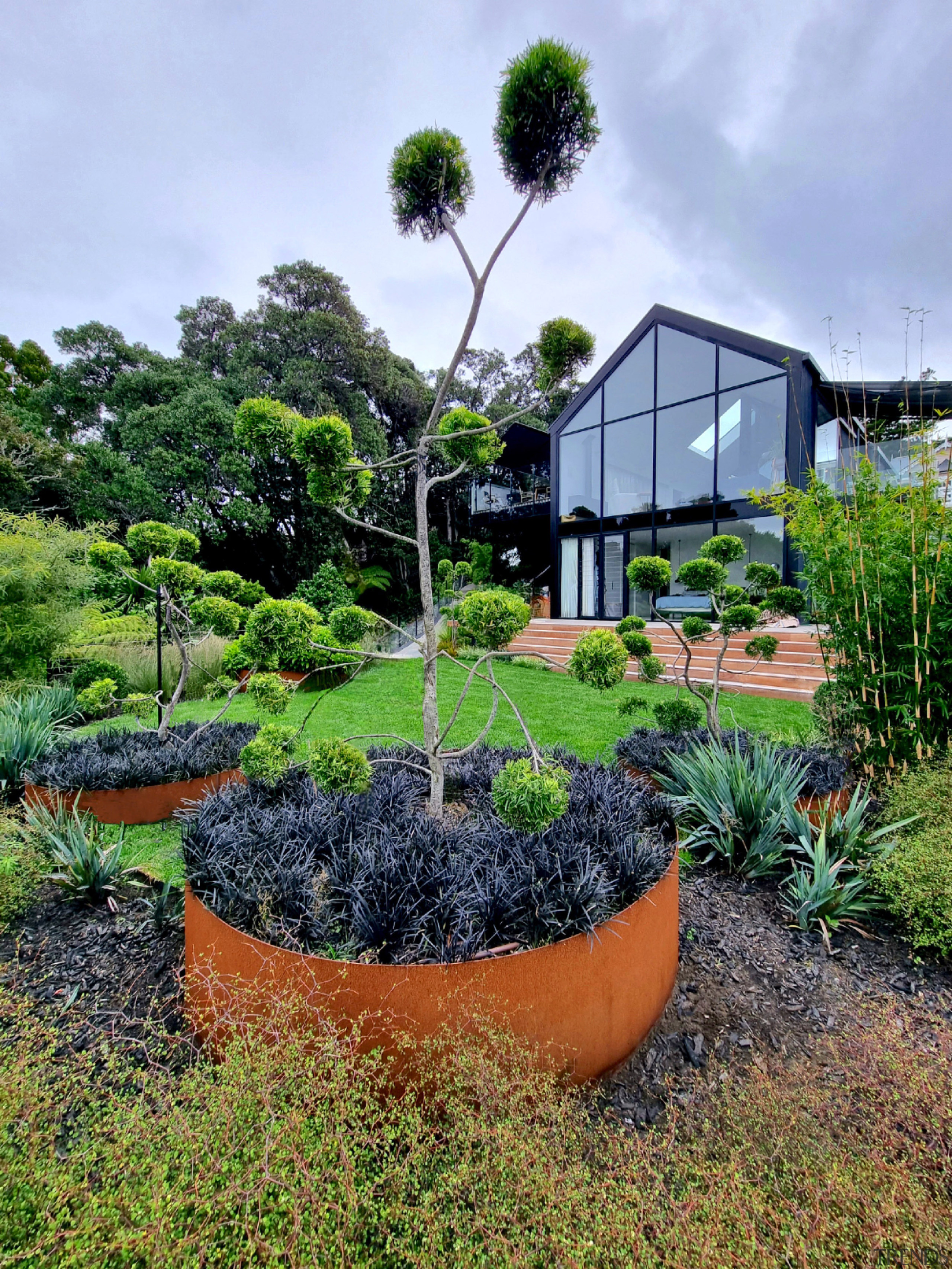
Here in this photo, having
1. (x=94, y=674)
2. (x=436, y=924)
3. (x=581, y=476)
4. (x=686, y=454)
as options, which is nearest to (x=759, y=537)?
(x=686, y=454)

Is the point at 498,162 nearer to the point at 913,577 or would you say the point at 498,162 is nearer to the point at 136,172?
the point at 913,577

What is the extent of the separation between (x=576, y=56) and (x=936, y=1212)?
3.71 meters

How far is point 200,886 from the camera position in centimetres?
214

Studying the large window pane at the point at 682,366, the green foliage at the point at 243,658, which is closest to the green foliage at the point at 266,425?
the green foliage at the point at 243,658

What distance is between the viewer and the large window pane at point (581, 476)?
12672 millimetres

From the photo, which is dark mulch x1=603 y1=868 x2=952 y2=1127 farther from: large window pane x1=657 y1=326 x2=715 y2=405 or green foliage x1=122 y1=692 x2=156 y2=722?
large window pane x1=657 y1=326 x2=715 y2=405

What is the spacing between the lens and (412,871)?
203cm

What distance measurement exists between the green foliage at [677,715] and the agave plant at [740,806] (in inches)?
19.1

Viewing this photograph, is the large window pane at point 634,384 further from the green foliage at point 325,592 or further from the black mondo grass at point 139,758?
the black mondo grass at point 139,758

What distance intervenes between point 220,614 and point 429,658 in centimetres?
169

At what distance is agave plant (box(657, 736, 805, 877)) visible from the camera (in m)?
2.82

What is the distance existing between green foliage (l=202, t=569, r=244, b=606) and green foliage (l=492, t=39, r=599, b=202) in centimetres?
282

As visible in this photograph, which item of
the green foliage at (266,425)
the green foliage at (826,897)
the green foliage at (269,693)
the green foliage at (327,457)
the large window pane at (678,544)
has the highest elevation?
the large window pane at (678,544)

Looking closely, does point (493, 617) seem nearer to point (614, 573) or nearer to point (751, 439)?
point (751, 439)
